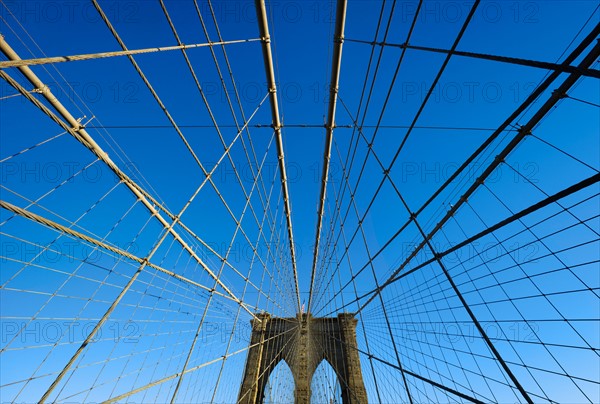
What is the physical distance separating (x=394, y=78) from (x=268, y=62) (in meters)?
2.10

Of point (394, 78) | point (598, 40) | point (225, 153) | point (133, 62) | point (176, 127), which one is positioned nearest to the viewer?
point (598, 40)

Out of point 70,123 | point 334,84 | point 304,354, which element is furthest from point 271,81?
point 304,354

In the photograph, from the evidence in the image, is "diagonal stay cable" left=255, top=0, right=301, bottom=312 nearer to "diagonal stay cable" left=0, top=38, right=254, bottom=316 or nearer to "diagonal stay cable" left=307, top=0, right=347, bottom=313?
"diagonal stay cable" left=307, top=0, right=347, bottom=313

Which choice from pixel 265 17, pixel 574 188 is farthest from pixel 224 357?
pixel 265 17

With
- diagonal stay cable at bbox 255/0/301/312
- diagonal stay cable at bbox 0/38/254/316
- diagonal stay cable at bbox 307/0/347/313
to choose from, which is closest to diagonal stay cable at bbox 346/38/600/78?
diagonal stay cable at bbox 307/0/347/313

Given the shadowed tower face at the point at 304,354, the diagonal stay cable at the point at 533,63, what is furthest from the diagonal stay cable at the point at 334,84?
the shadowed tower face at the point at 304,354

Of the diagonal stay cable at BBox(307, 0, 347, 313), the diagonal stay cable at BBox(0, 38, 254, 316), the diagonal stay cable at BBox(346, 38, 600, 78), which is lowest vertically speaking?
the diagonal stay cable at BBox(346, 38, 600, 78)

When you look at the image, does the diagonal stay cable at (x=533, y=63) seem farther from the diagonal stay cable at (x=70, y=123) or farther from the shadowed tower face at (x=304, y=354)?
the shadowed tower face at (x=304, y=354)

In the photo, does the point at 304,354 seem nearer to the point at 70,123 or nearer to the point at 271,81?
the point at 271,81

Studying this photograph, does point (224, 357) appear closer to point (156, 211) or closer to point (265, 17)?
point (156, 211)

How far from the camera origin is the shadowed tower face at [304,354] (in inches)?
502

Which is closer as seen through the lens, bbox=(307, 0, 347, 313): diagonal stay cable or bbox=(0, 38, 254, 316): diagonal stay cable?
bbox=(0, 38, 254, 316): diagonal stay cable

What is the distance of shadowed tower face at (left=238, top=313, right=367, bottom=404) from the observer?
12758mm

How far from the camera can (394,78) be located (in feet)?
7.85
